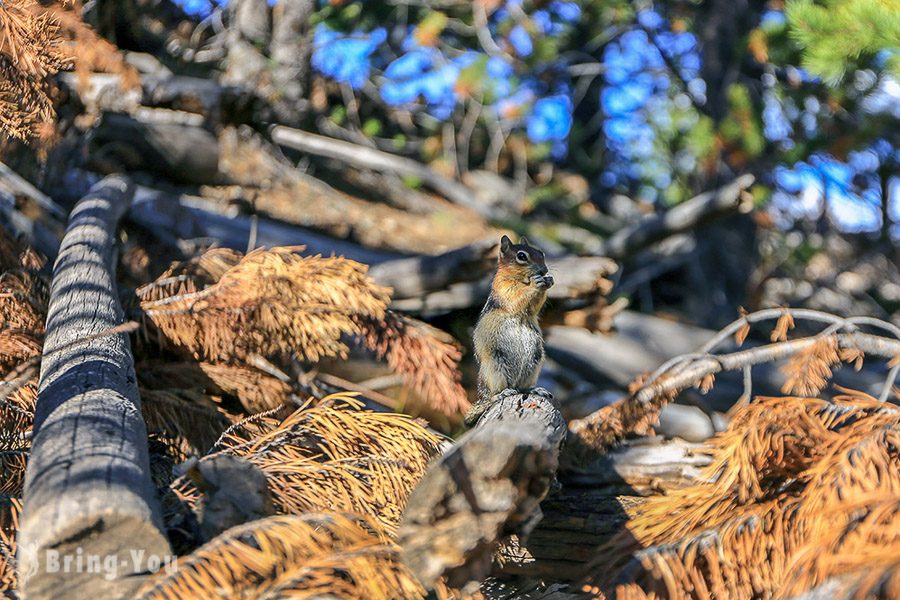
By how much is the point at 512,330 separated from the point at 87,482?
1720mm

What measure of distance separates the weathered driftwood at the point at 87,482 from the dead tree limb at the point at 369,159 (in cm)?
413

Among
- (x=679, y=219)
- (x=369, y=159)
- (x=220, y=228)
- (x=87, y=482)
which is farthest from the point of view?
Result: (x=369, y=159)

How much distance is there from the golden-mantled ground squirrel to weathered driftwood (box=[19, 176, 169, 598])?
122 cm

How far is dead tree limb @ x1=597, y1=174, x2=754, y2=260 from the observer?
4.40 m

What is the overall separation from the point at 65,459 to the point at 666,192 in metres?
7.41

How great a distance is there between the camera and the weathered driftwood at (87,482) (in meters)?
1.41

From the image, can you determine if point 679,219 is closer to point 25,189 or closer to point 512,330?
point 512,330

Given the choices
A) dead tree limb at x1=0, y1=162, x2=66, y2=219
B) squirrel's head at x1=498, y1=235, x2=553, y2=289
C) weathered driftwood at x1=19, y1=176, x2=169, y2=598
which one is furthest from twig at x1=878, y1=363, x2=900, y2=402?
dead tree limb at x1=0, y1=162, x2=66, y2=219

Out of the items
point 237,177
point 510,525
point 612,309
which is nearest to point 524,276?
point 612,309

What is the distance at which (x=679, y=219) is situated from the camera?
16.1 ft

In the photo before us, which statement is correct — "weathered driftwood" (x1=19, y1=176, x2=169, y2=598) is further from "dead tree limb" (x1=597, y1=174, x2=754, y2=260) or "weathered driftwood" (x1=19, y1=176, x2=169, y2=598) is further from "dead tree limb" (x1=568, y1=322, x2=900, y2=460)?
"dead tree limb" (x1=597, y1=174, x2=754, y2=260)

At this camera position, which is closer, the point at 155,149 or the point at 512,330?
the point at 512,330

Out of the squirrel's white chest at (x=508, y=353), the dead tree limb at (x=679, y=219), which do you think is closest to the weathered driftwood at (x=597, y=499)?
the squirrel's white chest at (x=508, y=353)

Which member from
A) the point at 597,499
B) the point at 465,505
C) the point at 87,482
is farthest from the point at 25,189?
the point at 465,505
